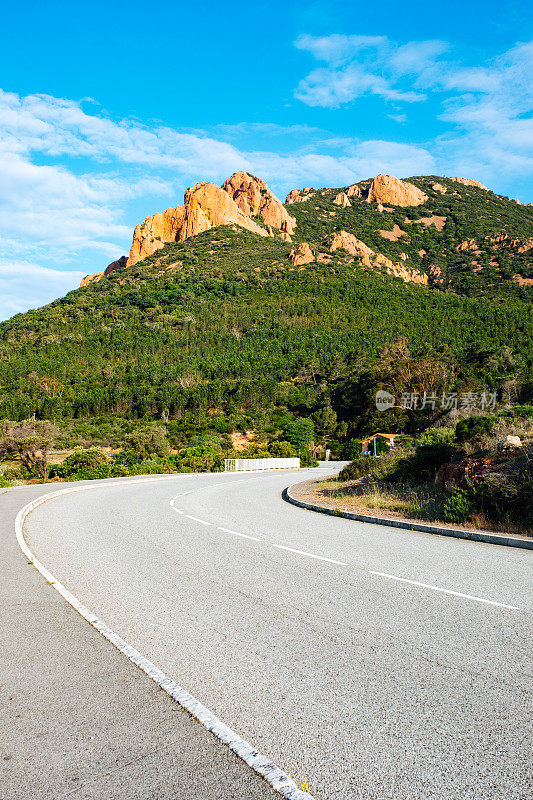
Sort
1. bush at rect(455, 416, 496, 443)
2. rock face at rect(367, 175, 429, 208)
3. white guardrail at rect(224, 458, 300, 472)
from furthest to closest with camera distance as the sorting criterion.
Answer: rock face at rect(367, 175, 429, 208) → white guardrail at rect(224, 458, 300, 472) → bush at rect(455, 416, 496, 443)

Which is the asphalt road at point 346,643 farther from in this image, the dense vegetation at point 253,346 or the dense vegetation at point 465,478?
the dense vegetation at point 253,346

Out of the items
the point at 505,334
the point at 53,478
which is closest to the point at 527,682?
the point at 53,478

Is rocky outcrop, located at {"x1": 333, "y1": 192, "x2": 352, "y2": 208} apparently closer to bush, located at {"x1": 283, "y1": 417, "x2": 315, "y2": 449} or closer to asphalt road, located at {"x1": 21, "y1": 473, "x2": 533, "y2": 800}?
bush, located at {"x1": 283, "y1": 417, "x2": 315, "y2": 449}

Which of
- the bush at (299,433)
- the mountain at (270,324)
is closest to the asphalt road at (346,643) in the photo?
the mountain at (270,324)

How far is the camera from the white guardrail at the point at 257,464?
39.4 m

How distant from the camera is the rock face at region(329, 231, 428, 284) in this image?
132 metres

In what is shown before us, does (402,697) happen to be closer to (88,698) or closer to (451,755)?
(451,755)

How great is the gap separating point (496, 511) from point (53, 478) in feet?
84.7

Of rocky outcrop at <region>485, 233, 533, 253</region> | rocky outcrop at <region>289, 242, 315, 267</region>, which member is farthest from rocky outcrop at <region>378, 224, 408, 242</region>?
rocky outcrop at <region>289, 242, 315, 267</region>

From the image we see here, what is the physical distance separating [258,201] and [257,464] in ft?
436

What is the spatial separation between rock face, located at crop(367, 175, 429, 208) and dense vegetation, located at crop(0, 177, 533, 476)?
192 ft

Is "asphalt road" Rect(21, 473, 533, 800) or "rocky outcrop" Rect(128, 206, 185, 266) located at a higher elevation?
"rocky outcrop" Rect(128, 206, 185, 266)

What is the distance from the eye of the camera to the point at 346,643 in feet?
13.4

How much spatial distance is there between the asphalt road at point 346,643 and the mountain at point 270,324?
43969 millimetres
